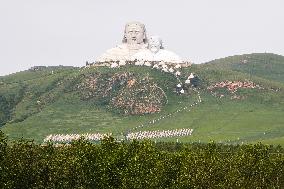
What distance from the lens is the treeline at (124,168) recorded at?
72375 mm

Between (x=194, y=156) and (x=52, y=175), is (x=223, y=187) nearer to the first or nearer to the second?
(x=194, y=156)

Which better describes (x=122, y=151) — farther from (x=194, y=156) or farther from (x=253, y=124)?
(x=253, y=124)

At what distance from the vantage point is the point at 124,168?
3196 inches

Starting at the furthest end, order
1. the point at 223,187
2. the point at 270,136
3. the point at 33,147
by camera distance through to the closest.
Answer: the point at 270,136
the point at 33,147
the point at 223,187

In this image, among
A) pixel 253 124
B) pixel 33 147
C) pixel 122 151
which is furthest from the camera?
pixel 253 124

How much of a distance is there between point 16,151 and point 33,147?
12.5ft

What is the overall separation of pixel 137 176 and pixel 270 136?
112618 millimetres

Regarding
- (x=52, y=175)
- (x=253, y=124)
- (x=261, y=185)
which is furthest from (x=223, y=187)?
(x=253, y=124)

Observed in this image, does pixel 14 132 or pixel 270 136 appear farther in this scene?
pixel 14 132

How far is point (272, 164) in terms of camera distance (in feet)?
275

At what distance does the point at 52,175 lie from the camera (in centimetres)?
7294

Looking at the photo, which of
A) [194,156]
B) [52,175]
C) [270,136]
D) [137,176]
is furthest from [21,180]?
[270,136]

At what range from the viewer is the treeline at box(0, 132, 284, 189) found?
72375mm

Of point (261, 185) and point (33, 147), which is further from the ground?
point (33, 147)
